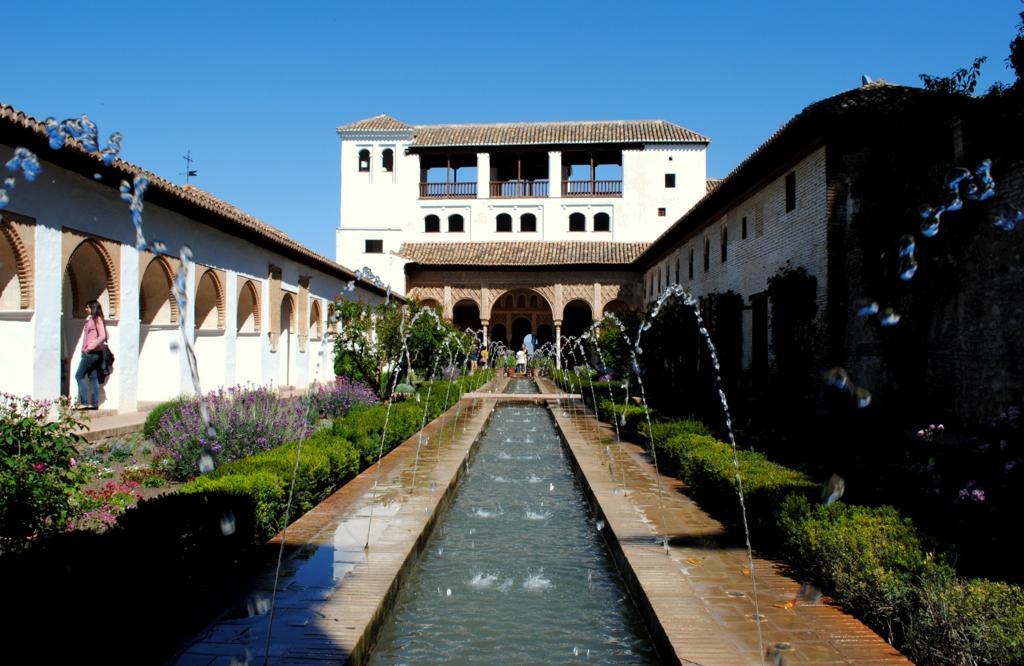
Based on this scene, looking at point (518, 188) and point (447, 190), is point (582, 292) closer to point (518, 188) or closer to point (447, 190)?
point (518, 188)

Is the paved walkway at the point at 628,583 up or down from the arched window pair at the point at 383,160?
down

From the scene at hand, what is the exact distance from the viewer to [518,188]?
37.1 meters

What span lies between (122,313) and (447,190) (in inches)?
1027

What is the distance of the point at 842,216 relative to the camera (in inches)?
494

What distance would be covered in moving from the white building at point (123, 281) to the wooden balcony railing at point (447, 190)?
1757 cm

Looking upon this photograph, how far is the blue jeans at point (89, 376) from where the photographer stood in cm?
1097

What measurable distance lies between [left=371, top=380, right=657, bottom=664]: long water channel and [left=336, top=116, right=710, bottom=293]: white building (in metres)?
28.7

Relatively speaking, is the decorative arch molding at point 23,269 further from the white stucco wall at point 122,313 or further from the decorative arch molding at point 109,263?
the decorative arch molding at point 109,263

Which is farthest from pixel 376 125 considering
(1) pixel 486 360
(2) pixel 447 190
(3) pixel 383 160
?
(1) pixel 486 360

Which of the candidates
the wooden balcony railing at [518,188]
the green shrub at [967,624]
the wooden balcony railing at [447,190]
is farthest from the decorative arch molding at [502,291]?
the green shrub at [967,624]

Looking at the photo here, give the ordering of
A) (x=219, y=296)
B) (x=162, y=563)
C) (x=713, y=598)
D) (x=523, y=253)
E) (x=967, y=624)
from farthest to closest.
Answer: (x=523, y=253) < (x=219, y=296) < (x=713, y=598) < (x=162, y=563) < (x=967, y=624)

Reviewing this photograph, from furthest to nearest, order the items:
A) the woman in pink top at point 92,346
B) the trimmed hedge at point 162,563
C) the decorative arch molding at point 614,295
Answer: the decorative arch molding at point 614,295
the woman in pink top at point 92,346
the trimmed hedge at point 162,563

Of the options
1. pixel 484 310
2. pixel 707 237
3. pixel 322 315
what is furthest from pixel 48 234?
pixel 484 310

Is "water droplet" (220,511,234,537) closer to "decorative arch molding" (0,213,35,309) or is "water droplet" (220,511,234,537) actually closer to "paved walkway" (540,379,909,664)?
"paved walkway" (540,379,909,664)
